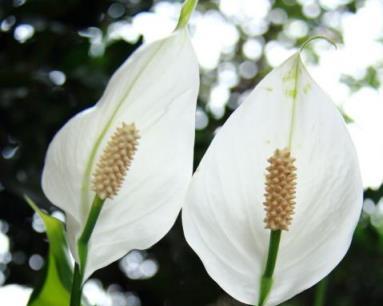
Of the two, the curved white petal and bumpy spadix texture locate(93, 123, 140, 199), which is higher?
bumpy spadix texture locate(93, 123, 140, 199)

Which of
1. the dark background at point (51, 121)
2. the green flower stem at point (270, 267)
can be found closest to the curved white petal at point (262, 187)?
the green flower stem at point (270, 267)

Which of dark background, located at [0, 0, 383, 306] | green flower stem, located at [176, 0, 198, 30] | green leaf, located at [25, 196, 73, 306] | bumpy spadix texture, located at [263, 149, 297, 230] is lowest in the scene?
dark background, located at [0, 0, 383, 306]

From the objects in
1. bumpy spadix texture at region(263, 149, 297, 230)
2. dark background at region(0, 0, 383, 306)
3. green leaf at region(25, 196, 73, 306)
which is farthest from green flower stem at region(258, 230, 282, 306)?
dark background at region(0, 0, 383, 306)

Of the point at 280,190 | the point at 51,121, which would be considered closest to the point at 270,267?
the point at 280,190

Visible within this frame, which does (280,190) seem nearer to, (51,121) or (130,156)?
(130,156)

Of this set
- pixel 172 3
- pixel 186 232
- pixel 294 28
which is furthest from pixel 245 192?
pixel 294 28

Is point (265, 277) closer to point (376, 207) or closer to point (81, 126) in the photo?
point (81, 126)

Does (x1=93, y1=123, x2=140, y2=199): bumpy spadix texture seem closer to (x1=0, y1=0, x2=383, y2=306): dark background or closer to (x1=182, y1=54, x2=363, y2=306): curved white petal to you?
(x1=182, y1=54, x2=363, y2=306): curved white petal
